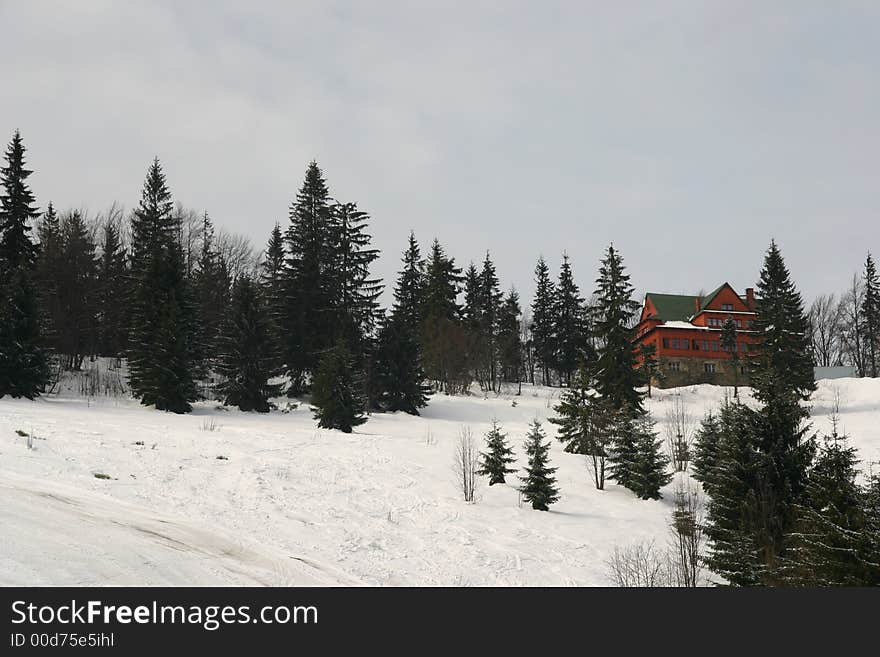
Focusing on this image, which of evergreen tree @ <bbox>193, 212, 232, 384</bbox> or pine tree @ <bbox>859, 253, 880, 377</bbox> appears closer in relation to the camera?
evergreen tree @ <bbox>193, 212, 232, 384</bbox>

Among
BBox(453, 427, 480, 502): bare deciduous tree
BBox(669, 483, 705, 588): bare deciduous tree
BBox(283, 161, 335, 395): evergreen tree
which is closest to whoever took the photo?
BBox(669, 483, 705, 588): bare deciduous tree

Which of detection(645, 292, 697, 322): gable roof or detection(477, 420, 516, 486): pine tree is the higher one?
detection(645, 292, 697, 322): gable roof

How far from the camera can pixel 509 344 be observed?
2608 inches

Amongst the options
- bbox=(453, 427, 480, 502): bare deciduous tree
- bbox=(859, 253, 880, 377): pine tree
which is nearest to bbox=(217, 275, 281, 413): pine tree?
bbox=(453, 427, 480, 502): bare deciduous tree

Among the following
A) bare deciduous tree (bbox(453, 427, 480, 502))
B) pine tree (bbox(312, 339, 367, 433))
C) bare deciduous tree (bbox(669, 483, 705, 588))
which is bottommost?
bare deciduous tree (bbox(669, 483, 705, 588))

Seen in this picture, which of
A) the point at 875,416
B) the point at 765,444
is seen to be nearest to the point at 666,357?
the point at 875,416

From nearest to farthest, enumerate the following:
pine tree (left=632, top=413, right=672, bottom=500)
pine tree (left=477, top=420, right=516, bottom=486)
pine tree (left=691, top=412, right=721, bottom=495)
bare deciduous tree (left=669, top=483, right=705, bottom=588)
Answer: bare deciduous tree (left=669, top=483, right=705, bottom=588)
pine tree (left=477, top=420, right=516, bottom=486)
pine tree (left=632, top=413, right=672, bottom=500)
pine tree (left=691, top=412, right=721, bottom=495)

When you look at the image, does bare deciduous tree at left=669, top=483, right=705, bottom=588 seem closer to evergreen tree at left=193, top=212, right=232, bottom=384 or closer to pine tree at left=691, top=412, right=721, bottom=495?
pine tree at left=691, top=412, right=721, bottom=495

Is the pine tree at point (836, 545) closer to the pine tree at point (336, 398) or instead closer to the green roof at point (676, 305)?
the pine tree at point (336, 398)

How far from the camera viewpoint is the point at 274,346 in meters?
39.6

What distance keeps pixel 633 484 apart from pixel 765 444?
6338 millimetres

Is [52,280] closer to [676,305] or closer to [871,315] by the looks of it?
[676,305]

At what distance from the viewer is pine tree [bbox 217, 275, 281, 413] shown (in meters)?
37.2

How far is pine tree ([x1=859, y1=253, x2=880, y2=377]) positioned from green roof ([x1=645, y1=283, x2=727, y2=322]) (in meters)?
16.3
